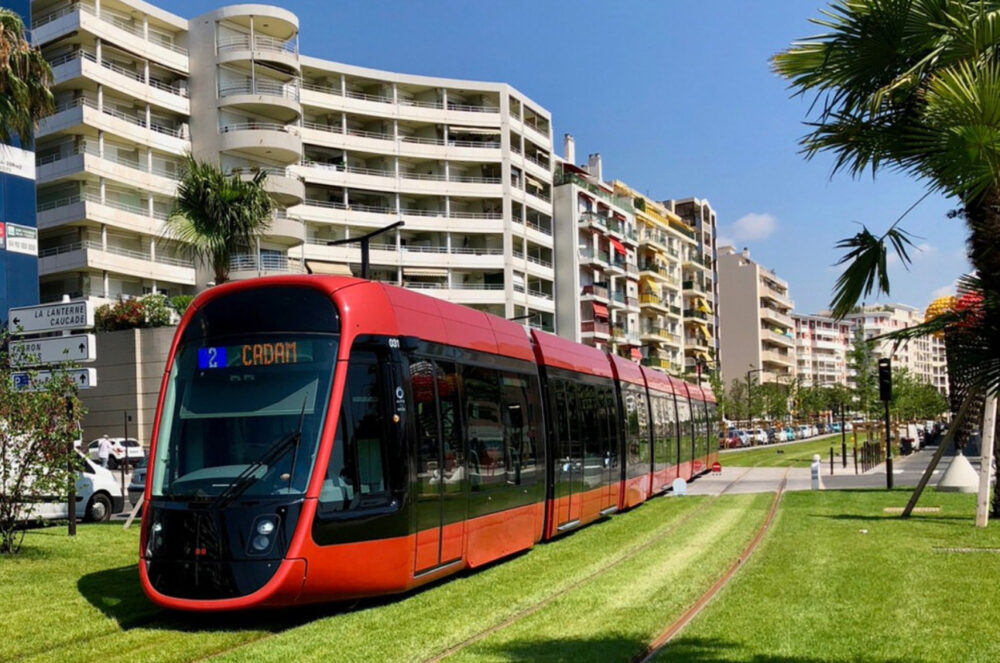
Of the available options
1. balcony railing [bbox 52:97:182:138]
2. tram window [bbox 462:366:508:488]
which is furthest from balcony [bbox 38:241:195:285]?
A: tram window [bbox 462:366:508:488]

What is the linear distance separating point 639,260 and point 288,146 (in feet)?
176

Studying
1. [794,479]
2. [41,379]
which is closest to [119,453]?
[794,479]

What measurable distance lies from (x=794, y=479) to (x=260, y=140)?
34692 millimetres

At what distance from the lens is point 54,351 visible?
1551cm

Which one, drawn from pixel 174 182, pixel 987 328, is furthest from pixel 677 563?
pixel 174 182

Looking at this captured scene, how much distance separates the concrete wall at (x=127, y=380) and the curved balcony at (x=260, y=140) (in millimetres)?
15685

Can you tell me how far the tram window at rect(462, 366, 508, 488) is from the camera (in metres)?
13.1

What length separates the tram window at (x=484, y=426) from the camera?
13055 mm

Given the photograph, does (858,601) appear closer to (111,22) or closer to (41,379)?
(41,379)

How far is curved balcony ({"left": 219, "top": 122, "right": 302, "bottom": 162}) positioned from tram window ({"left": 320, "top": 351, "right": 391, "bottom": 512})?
49.0m

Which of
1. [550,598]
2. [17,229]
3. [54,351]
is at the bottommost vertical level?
[550,598]

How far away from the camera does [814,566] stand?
1274cm

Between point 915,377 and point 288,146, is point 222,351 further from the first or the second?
point 915,377

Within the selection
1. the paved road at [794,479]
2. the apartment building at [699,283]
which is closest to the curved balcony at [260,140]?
the paved road at [794,479]
